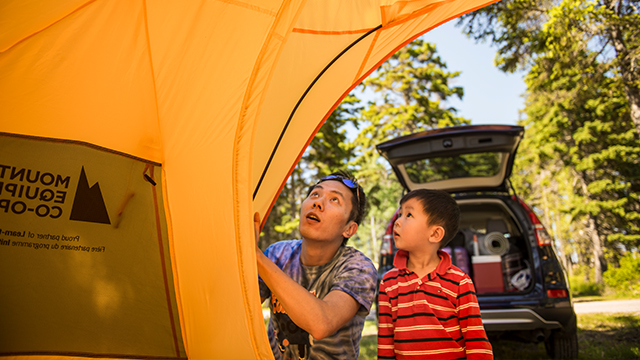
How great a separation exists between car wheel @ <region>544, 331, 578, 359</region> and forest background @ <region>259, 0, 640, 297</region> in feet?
19.8

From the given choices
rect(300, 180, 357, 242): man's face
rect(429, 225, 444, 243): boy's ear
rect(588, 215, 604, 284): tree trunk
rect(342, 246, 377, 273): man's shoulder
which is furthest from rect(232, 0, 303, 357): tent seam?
rect(588, 215, 604, 284): tree trunk

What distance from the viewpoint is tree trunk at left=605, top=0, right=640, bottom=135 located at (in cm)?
775

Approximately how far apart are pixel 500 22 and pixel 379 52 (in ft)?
28.1

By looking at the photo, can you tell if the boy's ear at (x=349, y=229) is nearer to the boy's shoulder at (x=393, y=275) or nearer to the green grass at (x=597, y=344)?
the boy's shoulder at (x=393, y=275)

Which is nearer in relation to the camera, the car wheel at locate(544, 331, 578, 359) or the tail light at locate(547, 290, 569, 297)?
the tail light at locate(547, 290, 569, 297)

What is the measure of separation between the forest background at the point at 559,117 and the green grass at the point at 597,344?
438cm

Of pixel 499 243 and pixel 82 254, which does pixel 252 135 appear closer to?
pixel 82 254

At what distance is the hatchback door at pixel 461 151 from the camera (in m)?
3.98

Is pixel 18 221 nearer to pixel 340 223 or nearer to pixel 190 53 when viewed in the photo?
pixel 190 53

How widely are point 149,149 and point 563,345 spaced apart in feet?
13.2

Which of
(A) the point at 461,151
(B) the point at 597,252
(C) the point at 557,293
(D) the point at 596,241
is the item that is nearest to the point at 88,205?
(A) the point at 461,151

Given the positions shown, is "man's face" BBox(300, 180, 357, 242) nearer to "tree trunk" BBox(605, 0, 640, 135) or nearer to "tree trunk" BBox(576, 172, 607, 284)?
"tree trunk" BBox(605, 0, 640, 135)

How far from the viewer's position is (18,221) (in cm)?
158

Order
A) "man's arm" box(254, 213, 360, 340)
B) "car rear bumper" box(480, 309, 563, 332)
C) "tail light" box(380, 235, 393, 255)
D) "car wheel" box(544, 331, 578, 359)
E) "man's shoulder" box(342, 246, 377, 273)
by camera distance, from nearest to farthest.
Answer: "man's arm" box(254, 213, 360, 340), "man's shoulder" box(342, 246, 377, 273), "car rear bumper" box(480, 309, 563, 332), "car wheel" box(544, 331, 578, 359), "tail light" box(380, 235, 393, 255)
